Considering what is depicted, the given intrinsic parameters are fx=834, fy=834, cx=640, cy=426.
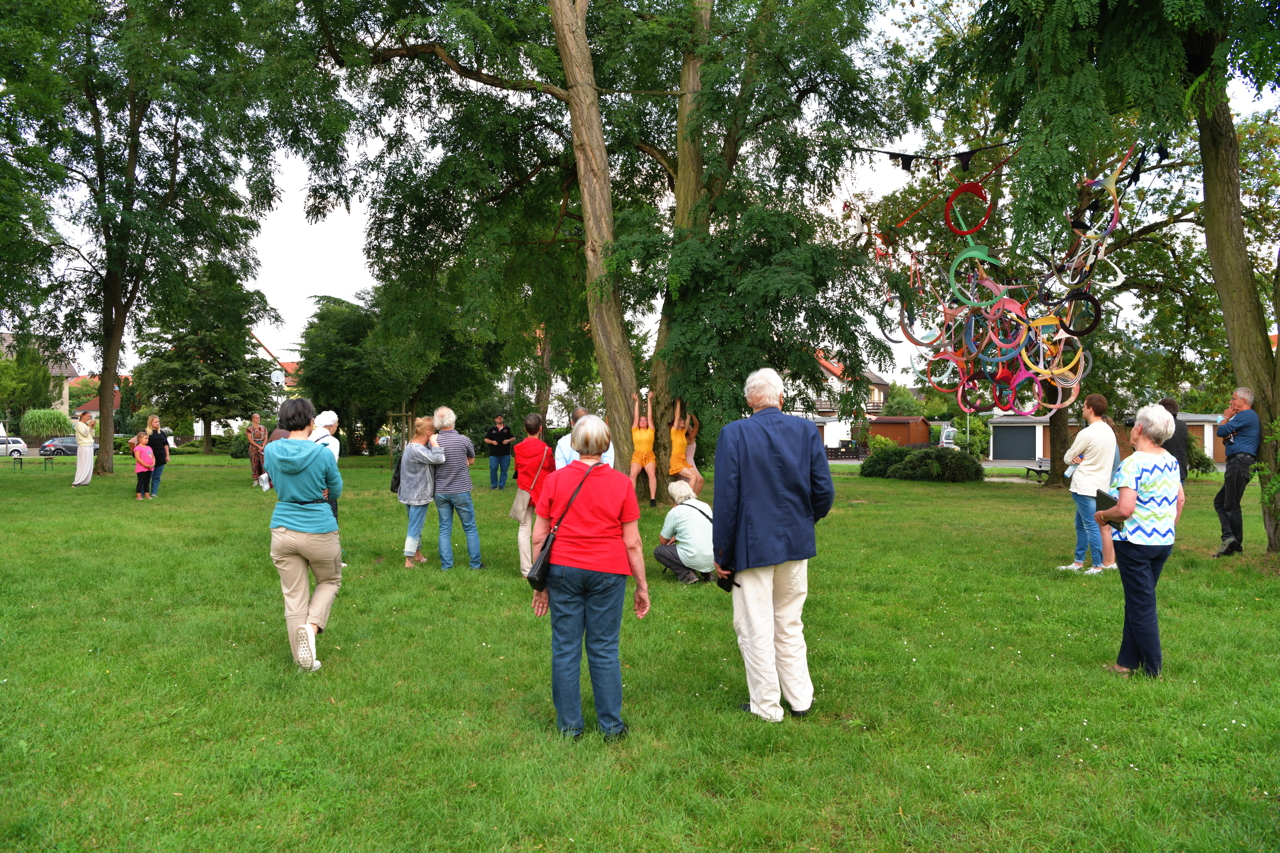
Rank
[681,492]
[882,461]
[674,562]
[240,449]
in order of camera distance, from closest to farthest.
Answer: [681,492]
[674,562]
[882,461]
[240,449]

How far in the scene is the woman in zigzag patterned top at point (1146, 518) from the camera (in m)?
5.13

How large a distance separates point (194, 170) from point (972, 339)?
1960 cm

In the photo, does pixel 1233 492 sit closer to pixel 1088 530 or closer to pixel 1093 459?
pixel 1088 530

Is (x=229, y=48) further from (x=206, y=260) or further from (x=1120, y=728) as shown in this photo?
(x=1120, y=728)

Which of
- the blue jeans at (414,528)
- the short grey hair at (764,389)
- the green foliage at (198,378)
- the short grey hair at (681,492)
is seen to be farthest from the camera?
the green foliage at (198,378)

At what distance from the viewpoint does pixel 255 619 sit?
22.6ft

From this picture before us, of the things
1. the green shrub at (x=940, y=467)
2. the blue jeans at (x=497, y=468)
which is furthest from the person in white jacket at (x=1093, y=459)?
the green shrub at (x=940, y=467)

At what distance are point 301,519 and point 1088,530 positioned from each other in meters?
7.83

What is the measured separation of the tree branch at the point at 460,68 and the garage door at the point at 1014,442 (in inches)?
1845

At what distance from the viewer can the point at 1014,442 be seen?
2135 inches

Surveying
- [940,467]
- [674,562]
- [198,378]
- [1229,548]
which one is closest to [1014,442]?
[940,467]

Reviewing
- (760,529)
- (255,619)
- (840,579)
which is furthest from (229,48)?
(760,529)

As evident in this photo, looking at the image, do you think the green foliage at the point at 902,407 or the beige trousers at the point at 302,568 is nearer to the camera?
the beige trousers at the point at 302,568

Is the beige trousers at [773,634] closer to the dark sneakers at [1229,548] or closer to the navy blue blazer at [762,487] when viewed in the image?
the navy blue blazer at [762,487]
